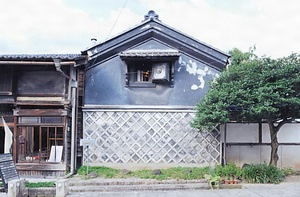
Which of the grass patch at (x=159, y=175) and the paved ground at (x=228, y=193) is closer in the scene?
the paved ground at (x=228, y=193)

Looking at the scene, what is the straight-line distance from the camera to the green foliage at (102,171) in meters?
10.2

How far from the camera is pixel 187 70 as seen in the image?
37.2 feet

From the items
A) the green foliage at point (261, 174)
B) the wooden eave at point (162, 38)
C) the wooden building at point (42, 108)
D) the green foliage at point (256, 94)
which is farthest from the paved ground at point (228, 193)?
the wooden eave at point (162, 38)

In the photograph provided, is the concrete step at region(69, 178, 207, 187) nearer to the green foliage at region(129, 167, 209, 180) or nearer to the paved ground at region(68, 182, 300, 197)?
the green foliage at region(129, 167, 209, 180)

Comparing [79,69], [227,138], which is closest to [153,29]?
[79,69]

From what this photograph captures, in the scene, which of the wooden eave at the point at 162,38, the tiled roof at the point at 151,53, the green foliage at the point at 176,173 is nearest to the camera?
the green foliage at the point at 176,173

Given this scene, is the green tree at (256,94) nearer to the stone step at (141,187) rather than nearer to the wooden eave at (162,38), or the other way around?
the wooden eave at (162,38)

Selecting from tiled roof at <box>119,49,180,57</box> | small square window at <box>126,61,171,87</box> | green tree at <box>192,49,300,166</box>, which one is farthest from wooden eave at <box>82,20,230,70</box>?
green tree at <box>192,49,300,166</box>

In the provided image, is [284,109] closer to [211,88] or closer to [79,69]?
[211,88]

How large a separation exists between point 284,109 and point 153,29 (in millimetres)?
5233

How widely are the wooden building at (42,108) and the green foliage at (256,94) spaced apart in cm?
439

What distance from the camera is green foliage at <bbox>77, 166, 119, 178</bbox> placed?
1016 centimetres

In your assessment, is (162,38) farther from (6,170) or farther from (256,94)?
(6,170)

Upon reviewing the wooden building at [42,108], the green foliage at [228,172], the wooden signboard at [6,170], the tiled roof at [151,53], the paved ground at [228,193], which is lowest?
the paved ground at [228,193]
